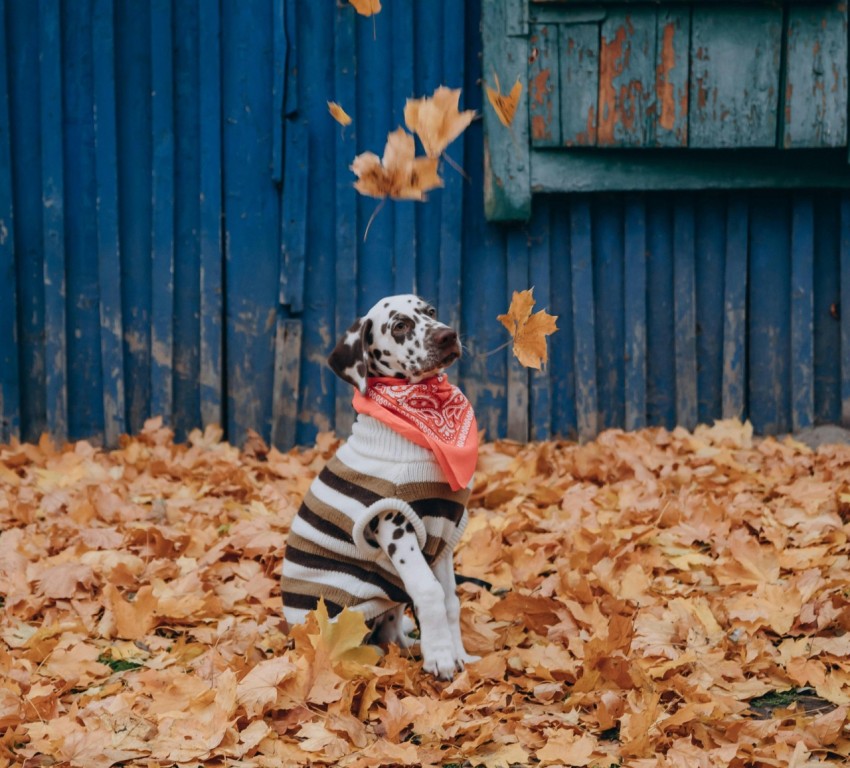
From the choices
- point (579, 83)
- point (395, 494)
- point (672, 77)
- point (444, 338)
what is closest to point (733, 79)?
point (672, 77)

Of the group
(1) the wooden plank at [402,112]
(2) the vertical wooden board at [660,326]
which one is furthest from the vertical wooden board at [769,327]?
(1) the wooden plank at [402,112]

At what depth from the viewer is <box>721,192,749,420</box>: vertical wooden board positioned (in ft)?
17.1

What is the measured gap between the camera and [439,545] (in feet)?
9.46

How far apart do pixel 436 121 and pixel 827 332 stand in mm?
3120

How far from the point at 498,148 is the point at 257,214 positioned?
1.26 meters

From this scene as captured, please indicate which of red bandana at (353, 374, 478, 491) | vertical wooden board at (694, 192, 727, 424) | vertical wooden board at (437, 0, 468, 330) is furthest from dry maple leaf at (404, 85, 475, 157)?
vertical wooden board at (694, 192, 727, 424)

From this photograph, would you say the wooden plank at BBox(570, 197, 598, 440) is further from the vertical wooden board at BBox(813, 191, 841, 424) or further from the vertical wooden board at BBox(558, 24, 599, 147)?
the vertical wooden board at BBox(813, 191, 841, 424)

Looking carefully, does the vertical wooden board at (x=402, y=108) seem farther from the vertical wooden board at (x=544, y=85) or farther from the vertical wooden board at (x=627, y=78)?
the vertical wooden board at (x=627, y=78)

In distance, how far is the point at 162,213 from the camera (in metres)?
5.28

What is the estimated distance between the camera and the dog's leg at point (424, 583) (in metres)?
2.74

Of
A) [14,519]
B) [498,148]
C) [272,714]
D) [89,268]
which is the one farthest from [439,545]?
[89,268]

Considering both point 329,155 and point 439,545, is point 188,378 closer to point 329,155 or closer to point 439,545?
point 329,155

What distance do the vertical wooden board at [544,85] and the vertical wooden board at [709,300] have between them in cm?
88

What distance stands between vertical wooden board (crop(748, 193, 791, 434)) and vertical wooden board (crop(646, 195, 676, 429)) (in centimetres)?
40
